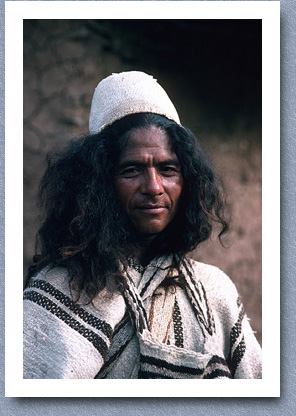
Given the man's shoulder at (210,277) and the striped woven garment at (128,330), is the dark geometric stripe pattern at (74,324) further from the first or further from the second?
the man's shoulder at (210,277)

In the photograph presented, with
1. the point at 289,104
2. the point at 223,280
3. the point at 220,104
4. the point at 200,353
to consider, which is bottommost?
the point at 200,353

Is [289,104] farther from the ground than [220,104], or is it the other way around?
[220,104]

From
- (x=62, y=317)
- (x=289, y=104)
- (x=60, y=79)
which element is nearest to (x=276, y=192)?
(x=289, y=104)

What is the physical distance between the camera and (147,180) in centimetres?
184

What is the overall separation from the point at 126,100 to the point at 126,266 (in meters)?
0.47

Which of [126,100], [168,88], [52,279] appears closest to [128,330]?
[52,279]

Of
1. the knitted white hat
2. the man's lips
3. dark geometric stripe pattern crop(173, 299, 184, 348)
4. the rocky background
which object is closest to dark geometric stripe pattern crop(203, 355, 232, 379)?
dark geometric stripe pattern crop(173, 299, 184, 348)

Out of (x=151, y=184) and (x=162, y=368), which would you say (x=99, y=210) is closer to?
(x=151, y=184)

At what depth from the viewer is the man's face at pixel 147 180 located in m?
1.84

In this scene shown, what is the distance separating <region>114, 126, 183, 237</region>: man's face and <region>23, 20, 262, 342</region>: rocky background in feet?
2.24

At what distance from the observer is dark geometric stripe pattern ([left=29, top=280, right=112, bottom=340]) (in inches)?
71.7

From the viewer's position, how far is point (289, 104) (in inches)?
78.2

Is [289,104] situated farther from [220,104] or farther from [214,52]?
[220,104]

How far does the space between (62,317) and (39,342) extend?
0.09 m
